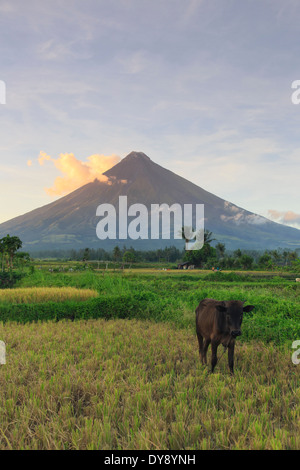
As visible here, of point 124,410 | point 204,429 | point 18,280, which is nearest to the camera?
point 204,429

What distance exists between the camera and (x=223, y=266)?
77.3m

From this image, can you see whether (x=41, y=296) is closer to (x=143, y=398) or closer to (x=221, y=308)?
(x=143, y=398)

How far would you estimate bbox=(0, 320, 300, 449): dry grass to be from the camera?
4078 millimetres

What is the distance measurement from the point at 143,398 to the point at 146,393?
0.30 ft

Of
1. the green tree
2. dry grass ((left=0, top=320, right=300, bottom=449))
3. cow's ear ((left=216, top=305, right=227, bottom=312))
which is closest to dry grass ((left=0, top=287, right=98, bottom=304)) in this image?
dry grass ((left=0, top=320, right=300, bottom=449))

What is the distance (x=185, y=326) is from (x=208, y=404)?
23.4ft

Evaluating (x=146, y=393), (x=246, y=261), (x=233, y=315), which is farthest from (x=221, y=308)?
(x=246, y=261)

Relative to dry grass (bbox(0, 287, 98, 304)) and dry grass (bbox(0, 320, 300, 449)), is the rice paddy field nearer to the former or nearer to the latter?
dry grass (bbox(0, 320, 300, 449))

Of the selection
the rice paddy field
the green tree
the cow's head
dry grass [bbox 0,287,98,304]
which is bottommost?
the green tree

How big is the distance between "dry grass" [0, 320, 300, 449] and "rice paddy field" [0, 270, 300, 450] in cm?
2

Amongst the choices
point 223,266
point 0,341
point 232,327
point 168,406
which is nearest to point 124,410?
point 168,406

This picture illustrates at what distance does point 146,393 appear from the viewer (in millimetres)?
5352

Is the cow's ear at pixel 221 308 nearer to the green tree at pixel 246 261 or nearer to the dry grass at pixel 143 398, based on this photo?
the dry grass at pixel 143 398
